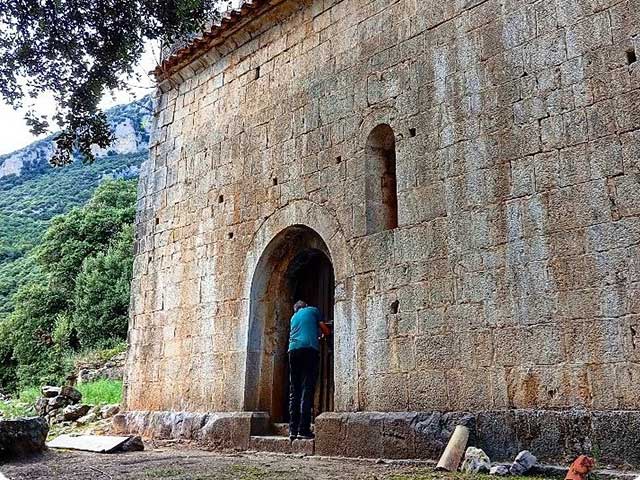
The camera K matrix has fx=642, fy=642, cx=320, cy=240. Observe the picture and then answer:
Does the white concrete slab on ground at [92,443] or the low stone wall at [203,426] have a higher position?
the low stone wall at [203,426]

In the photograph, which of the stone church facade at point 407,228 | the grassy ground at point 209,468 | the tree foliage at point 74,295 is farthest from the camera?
the tree foliage at point 74,295

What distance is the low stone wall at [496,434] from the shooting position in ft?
15.3

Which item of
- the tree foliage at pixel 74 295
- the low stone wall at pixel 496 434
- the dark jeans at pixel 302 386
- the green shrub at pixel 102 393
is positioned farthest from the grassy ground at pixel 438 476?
the tree foliage at pixel 74 295

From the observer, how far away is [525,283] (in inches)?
213

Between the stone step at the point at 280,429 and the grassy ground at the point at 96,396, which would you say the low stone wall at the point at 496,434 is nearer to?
the stone step at the point at 280,429

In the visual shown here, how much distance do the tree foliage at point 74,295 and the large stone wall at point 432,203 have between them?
13.6 meters

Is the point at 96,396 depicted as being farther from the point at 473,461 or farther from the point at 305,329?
the point at 473,461

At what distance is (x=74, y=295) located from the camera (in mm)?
23781

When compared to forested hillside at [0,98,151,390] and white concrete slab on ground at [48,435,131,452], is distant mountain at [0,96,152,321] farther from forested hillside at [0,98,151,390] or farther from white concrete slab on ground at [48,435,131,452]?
white concrete slab on ground at [48,435,131,452]

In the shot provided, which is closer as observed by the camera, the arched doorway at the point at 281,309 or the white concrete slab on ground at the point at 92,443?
the white concrete slab on ground at the point at 92,443

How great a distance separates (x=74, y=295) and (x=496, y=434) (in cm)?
2130

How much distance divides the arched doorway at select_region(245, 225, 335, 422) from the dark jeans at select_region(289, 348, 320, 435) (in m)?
0.66

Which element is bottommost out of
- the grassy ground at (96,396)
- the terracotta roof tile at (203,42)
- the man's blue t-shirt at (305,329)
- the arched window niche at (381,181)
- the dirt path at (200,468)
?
the dirt path at (200,468)

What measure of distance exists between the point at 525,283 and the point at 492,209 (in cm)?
75
